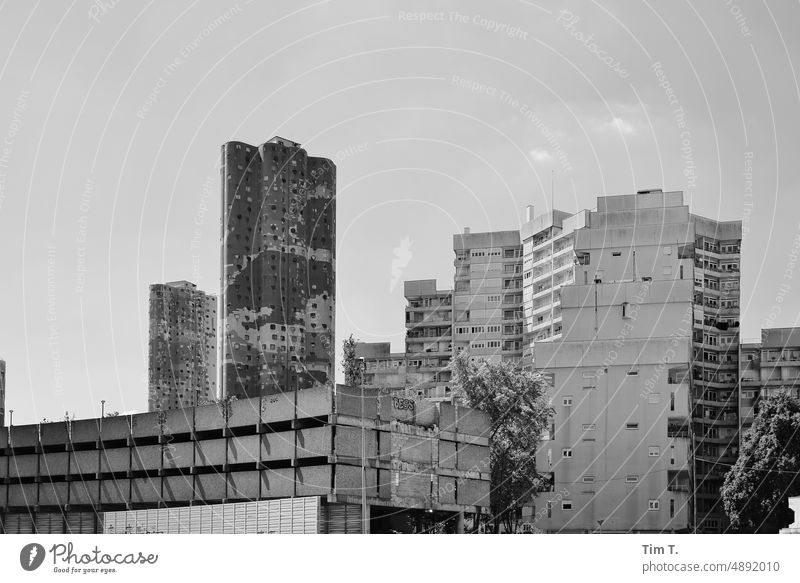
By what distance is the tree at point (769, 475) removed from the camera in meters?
94.6

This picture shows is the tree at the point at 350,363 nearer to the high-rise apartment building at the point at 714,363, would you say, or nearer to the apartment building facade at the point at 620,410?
the apartment building facade at the point at 620,410

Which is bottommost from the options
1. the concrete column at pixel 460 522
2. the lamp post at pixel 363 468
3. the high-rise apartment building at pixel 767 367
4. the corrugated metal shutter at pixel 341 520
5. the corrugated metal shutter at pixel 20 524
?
the corrugated metal shutter at pixel 20 524

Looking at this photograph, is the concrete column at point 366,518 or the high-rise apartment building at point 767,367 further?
the high-rise apartment building at point 767,367

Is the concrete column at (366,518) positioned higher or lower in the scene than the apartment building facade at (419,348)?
lower

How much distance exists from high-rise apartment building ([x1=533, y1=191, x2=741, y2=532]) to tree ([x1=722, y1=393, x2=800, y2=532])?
14.3 m

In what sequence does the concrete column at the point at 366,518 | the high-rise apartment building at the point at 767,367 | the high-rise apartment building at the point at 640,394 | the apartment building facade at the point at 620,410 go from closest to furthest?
the concrete column at the point at 366,518 < the apartment building facade at the point at 620,410 < the high-rise apartment building at the point at 640,394 < the high-rise apartment building at the point at 767,367

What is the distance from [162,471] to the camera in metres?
83.6

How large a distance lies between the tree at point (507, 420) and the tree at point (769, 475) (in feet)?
52.7

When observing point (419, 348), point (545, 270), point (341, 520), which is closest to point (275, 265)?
point (419, 348)

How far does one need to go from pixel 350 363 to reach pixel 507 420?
108 feet

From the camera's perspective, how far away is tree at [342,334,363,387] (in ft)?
398

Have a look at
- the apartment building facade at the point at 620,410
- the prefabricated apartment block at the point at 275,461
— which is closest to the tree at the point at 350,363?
the apartment building facade at the point at 620,410
